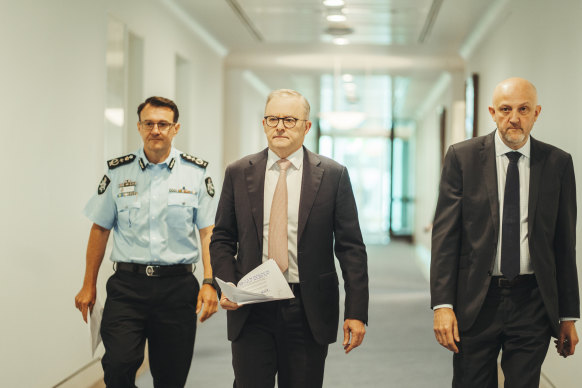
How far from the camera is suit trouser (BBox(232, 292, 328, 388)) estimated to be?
2.59 m

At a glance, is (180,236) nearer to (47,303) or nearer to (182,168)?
(182,168)

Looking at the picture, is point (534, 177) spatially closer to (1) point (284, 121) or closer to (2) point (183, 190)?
(1) point (284, 121)

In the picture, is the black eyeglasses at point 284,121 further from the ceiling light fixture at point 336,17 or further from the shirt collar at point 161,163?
the ceiling light fixture at point 336,17

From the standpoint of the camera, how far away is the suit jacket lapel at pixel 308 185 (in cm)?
261

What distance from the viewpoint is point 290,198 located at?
2648mm

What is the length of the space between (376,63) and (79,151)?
18.0 ft

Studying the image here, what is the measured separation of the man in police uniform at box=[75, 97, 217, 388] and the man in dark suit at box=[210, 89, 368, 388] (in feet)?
1.84

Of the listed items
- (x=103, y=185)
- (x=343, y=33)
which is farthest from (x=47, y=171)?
(x=343, y=33)

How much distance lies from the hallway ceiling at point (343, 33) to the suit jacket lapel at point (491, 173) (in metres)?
4.28

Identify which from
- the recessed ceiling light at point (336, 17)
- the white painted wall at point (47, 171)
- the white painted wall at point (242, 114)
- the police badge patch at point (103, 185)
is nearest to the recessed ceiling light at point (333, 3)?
the recessed ceiling light at point (336, 17)

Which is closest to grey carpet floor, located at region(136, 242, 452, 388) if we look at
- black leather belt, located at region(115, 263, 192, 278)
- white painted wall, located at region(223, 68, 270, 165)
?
black leather belt, located at region(115, 263, 192, 278)

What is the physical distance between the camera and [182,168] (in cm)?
340

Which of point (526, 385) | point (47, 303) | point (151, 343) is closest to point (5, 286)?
point (47, 303)

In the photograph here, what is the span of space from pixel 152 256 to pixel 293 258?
847 mm
